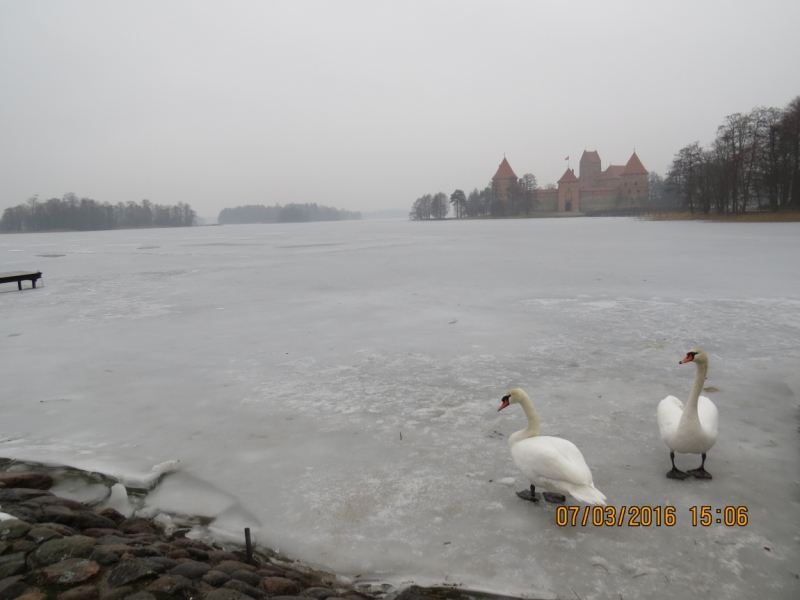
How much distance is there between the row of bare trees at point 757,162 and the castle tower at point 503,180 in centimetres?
6910

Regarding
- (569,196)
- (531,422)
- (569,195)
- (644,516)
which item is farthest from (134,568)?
(569,195)

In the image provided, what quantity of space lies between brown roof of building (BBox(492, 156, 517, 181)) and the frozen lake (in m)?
120

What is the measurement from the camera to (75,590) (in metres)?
2.28

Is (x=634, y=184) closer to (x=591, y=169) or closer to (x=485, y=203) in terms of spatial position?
(x=591, y=169)

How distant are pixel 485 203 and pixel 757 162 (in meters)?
84.7

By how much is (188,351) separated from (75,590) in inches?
193

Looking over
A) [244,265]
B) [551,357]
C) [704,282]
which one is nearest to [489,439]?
[551,357]

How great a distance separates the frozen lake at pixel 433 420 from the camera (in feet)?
9.01

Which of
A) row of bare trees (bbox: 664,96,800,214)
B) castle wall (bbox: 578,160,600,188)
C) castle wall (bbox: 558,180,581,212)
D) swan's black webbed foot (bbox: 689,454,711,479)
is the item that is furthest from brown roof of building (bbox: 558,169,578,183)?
swan's black webbed foot (bbox: 689,454,711,479)

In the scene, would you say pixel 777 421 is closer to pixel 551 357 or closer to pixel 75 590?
pixel 551 357

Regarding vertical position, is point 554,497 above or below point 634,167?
below

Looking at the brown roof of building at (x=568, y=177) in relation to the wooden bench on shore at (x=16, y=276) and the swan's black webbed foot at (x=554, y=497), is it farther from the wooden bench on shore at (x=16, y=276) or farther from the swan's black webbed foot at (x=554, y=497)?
the swan's black webbed foot at (x=554, y=497)

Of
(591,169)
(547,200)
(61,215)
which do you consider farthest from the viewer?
(591,169)

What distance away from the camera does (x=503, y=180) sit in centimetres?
12462
